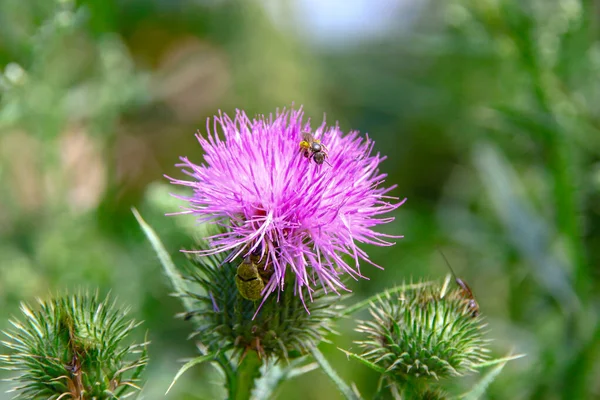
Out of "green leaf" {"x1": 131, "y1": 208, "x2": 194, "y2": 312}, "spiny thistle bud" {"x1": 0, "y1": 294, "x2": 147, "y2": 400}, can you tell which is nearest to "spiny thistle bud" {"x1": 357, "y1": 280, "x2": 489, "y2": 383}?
"green leaf" {"x1": 131, "y1": 208, "x2": 194, "y2": 312}

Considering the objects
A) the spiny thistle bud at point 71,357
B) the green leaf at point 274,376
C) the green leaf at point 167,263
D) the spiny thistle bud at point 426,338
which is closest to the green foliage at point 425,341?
the spiny thistle bud at point 426,338

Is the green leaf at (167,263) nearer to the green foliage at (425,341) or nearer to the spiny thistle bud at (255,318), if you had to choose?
the spiny thistle bud at (255,318)

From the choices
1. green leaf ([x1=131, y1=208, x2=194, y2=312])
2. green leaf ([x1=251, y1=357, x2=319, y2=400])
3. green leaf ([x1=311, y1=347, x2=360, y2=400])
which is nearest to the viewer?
green leaf ([x1=311, y1=347, x2=360, y2=400])

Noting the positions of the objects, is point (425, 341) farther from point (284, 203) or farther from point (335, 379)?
point (284, 203)

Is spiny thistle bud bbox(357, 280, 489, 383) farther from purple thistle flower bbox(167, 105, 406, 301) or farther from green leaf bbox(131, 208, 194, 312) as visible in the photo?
green leaf bbox(131, 208, 194, 312)

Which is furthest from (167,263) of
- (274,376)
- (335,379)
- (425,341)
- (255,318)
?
(425,341)
